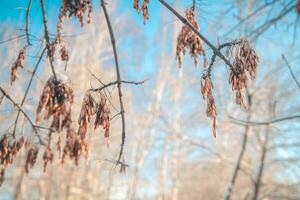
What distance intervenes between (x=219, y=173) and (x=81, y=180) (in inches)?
249

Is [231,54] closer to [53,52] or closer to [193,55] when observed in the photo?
[193,55]

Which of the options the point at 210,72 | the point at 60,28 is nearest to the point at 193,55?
the point at 210,72

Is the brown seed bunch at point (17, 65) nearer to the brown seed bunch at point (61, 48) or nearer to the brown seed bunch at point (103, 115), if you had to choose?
the brown seed bunch at point (61, 48)

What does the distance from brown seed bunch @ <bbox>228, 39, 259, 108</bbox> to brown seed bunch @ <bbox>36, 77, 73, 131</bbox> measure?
1.11 metres

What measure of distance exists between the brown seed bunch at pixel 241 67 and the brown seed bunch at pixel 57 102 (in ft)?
3.64

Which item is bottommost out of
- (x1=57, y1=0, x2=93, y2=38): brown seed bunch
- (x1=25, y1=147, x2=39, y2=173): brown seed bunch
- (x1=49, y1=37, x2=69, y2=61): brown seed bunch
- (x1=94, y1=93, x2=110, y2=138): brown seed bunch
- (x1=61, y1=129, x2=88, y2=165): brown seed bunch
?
(x1=25, y1=147, x2=39, y2=173): brown seed bunch

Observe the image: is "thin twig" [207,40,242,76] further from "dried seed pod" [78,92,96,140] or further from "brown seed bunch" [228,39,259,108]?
"dried seed pod" [78,92,96,140]

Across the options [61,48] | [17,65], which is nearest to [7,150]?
[17,65]

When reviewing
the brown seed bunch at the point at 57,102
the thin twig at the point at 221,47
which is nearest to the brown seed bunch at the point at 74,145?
the brown seed bunch at the point at 57,102

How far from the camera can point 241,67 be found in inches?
88.8

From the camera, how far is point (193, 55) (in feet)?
7.92

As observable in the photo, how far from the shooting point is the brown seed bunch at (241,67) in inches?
88.0

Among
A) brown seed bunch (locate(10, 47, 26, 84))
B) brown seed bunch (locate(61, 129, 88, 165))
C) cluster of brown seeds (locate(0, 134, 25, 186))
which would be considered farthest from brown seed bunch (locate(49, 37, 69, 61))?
cluster of brown seeds (locate(0, 134, 25, 186))

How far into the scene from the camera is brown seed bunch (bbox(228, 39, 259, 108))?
2234mm
